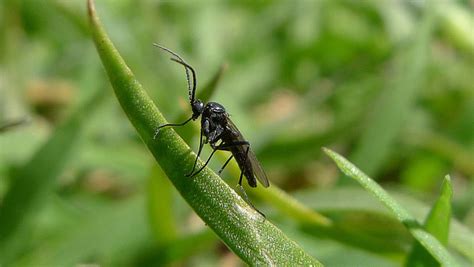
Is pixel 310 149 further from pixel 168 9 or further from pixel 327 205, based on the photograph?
pixel 168 9

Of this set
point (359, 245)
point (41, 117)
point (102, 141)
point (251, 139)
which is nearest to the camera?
point (359, 245)

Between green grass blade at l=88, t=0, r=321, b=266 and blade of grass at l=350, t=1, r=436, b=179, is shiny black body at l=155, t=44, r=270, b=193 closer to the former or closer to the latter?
green grass blade at l=88, t=0, r=321, b=266

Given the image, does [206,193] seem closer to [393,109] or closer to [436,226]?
[436,226]

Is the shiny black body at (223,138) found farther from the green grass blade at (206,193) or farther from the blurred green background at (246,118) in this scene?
the green grass blade at (206,193)

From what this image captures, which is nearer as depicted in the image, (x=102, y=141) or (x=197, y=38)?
(x=102, y=141)

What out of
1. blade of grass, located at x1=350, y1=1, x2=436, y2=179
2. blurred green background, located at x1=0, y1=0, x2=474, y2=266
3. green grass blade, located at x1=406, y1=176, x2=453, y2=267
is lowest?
blurred green background, located at x1=0, y1=0, x2=474, y2=266

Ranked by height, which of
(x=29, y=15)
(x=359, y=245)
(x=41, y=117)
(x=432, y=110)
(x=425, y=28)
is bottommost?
(x=41, y=117)

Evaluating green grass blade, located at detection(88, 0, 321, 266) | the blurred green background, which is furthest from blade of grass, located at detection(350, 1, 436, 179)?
green grass blade, located at detection(88, 0, 321, 266)

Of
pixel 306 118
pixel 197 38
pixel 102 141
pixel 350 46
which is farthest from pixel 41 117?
pixel 350 46
